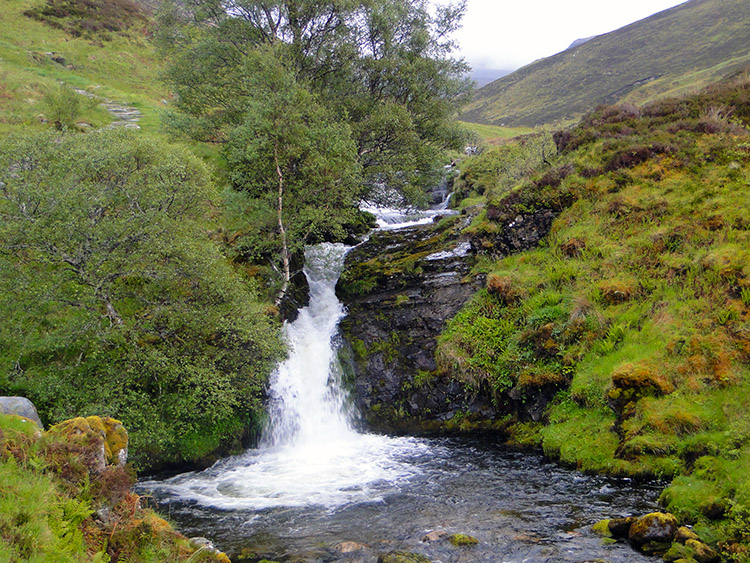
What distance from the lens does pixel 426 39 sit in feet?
93.3

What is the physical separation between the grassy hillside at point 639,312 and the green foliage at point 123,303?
328 inches

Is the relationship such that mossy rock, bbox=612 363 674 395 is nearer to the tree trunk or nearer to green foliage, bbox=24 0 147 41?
the tree trunk

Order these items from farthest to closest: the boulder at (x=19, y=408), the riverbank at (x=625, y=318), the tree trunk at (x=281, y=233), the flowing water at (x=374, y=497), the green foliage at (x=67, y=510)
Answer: the tree trunk at (x=281, y=233), the riverbank at (x=625, y=318), the boulder at (x=19, y=408), the flowing water at (x=374, y=497), the green foliage at (x=67, y=510)

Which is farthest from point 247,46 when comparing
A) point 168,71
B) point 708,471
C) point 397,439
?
point 708,471

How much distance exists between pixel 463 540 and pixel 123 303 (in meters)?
13.4

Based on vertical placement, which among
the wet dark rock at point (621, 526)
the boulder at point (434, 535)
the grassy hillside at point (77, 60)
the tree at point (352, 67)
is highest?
the grassy hillside at point (77, 60)

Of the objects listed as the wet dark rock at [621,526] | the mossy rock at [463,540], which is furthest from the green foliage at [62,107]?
the wet dark rock at [621,526]

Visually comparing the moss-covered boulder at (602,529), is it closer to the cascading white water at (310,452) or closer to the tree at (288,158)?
the cascading white water at (310,452)

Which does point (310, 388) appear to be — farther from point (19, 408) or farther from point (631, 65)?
point (631, 65)

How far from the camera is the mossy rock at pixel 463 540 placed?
28.5ft

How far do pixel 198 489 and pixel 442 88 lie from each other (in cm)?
2644

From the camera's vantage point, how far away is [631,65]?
113 m

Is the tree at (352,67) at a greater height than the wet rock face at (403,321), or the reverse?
the tree at (352,67)

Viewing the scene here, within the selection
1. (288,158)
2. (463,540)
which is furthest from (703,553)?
(288,158)
